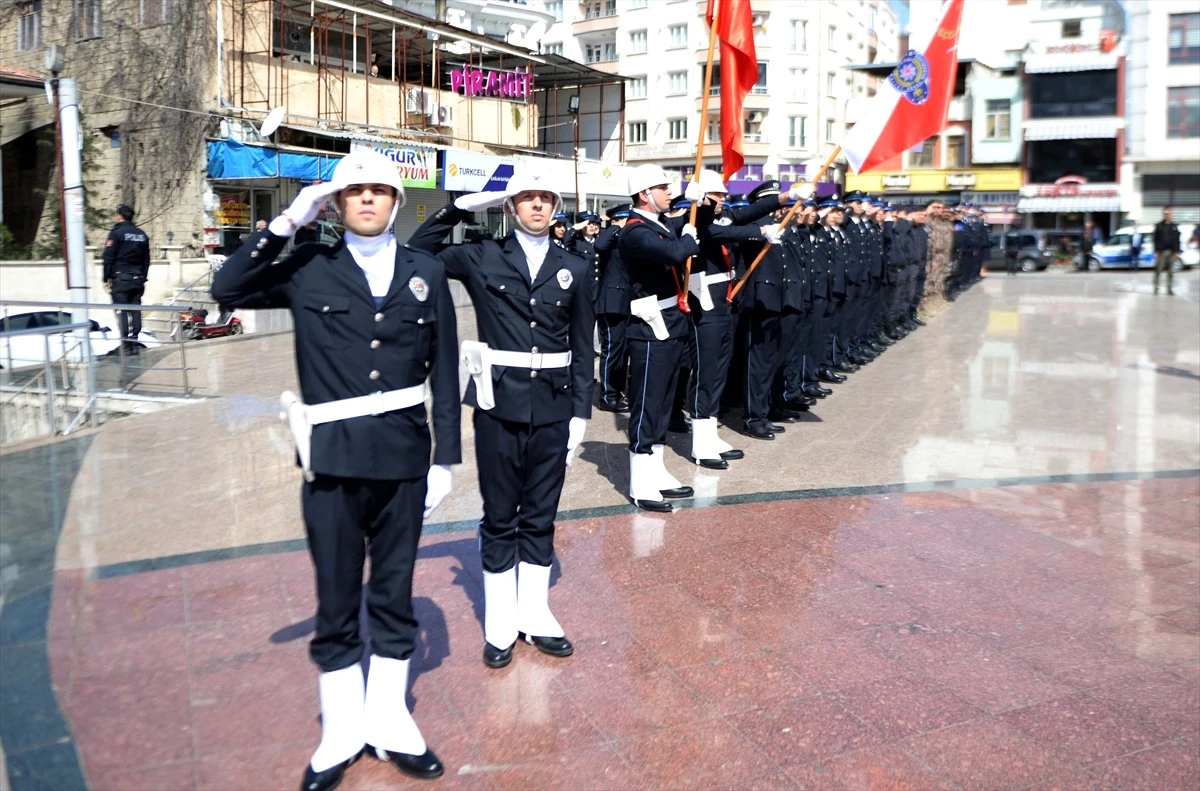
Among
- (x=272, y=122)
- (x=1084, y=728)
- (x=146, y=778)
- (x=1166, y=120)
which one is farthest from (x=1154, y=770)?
(x=1166, y=120)

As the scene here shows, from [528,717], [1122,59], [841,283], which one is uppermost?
[1122,59]

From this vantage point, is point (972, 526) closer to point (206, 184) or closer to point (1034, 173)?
point (206, 184)

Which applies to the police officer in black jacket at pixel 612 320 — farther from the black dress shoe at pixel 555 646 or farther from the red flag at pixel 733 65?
the black dress shoe at pixel 555 646

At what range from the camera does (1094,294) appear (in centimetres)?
2697

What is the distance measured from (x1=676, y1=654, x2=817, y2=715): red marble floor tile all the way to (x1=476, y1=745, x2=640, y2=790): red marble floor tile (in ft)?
1.81

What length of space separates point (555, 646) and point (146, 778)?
64.8 inches

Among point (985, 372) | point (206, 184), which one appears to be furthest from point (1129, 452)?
point (206, 184)

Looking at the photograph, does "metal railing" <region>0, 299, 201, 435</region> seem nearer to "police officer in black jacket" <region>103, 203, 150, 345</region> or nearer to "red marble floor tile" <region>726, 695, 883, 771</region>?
"police officer in black jacket" <region>103, 203, 150, 345</region>

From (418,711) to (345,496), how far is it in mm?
980

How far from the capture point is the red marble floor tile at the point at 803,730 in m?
3.81

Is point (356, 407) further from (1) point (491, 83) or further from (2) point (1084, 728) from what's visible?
(1) point (491, 83)

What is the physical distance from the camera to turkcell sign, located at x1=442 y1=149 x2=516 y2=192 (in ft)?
83.5

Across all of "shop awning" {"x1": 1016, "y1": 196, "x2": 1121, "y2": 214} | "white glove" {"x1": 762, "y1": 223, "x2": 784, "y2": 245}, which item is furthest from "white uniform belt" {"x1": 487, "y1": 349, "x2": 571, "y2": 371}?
"shop awning" {"x1": 1016, "y1": 196, "x2": 1121, "y2": 214}

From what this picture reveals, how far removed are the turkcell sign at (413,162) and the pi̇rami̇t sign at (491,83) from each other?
5.24 m
